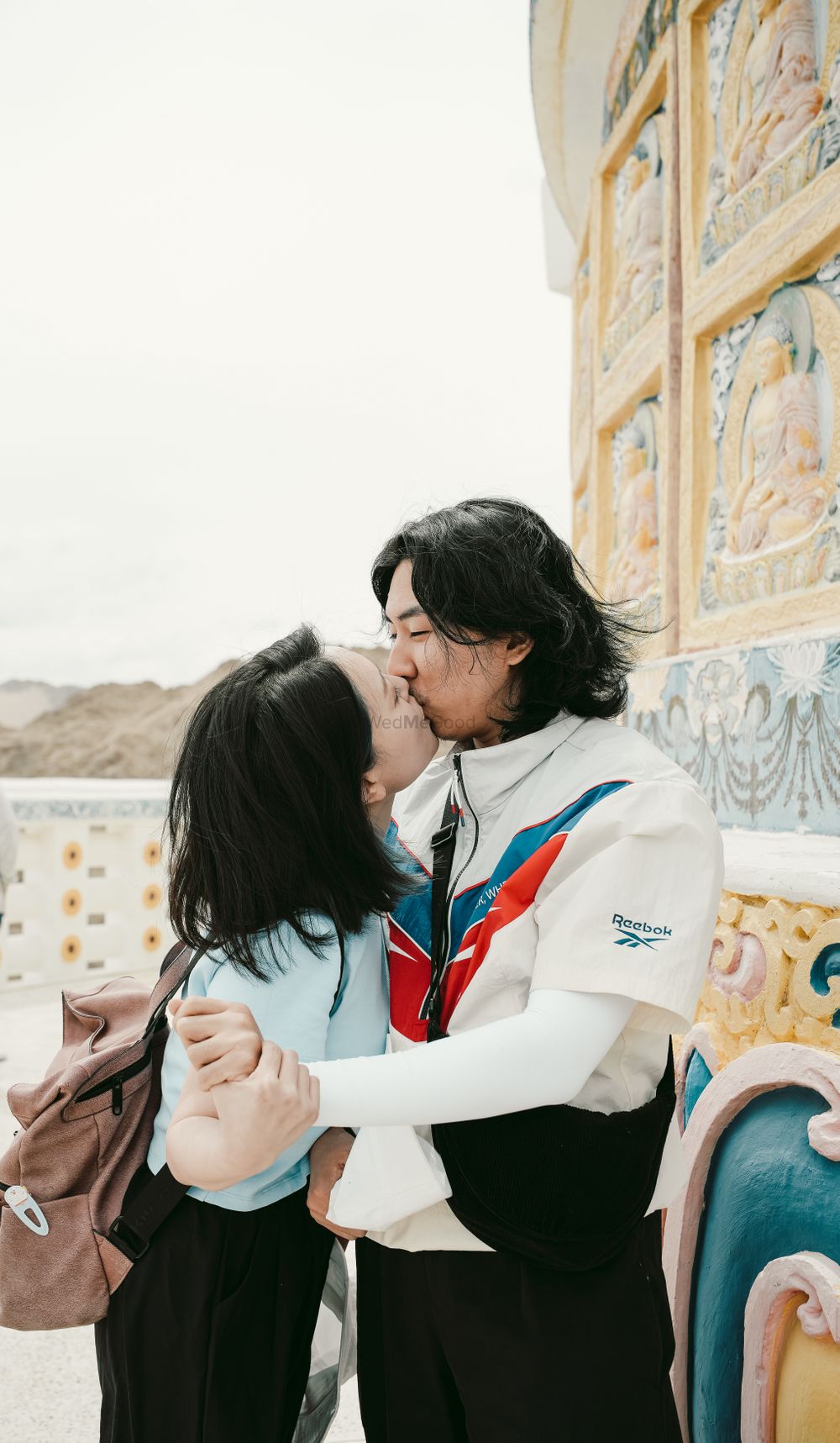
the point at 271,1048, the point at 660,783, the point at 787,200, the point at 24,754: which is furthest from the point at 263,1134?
the point at 24,754

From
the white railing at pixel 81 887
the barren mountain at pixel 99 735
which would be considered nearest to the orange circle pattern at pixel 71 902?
the white railing at pixel 81 887

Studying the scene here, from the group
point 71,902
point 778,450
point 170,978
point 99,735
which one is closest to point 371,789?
point 170,978

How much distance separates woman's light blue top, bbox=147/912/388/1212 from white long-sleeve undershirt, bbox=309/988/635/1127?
0.18m

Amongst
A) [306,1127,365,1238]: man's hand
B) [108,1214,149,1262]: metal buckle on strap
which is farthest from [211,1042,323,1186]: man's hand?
[108,1214,149,1262]: metal buckle on strap

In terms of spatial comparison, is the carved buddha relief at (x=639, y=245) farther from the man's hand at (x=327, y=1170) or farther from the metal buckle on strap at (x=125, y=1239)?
the metal buckle on strap at (x=125, y=1239)

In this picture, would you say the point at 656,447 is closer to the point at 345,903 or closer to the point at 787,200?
the point at 787,200

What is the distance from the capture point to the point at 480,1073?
1.02 meters

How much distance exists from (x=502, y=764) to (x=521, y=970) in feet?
0.93

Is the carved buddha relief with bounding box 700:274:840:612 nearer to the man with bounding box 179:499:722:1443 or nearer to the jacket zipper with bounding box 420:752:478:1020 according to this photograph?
the man with bounding box 179:499:722:1443

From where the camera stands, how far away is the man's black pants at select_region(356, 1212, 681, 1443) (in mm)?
1188

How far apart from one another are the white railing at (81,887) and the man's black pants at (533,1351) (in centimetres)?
515

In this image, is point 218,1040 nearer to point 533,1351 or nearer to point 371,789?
point 371,789

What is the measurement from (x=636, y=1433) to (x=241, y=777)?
36.2 inches

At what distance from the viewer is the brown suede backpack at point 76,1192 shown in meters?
1.30
